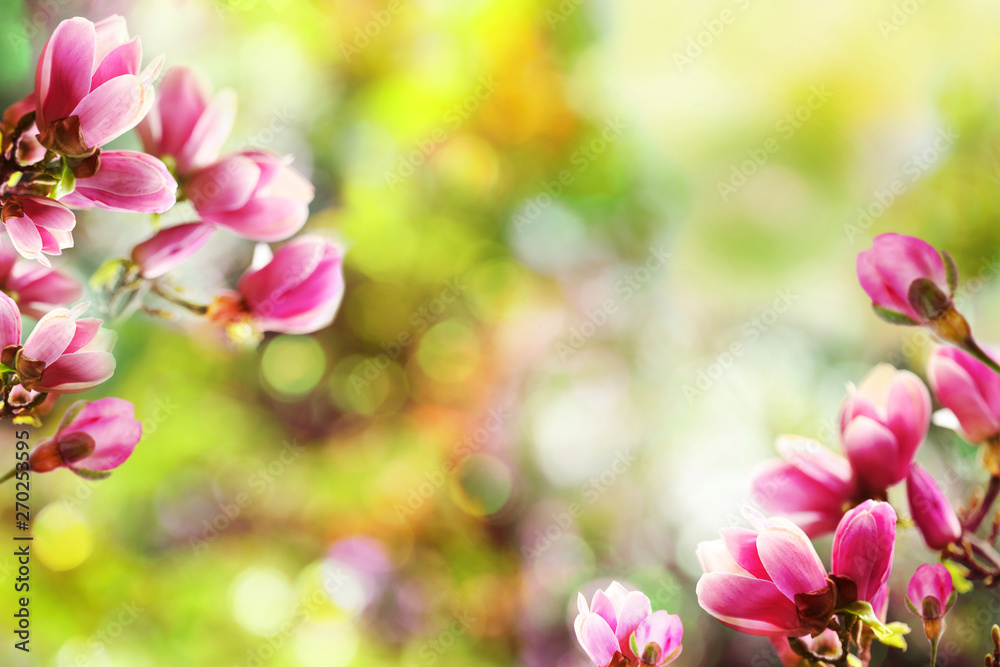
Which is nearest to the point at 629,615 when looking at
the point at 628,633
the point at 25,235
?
the point at 628,633

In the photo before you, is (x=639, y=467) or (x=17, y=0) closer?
(x=17, y=0)

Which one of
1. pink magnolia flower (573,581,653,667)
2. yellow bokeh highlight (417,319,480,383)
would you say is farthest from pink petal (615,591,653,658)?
yellow bokeh highlight (417,319,480,383)

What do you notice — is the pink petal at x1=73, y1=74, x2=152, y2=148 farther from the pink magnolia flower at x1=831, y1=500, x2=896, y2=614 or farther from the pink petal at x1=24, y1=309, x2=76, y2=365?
the pink magnolia flower at x1=831, y1=500, x2=896, y2=614

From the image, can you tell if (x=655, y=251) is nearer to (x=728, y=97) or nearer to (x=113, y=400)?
(x=728, y=97)

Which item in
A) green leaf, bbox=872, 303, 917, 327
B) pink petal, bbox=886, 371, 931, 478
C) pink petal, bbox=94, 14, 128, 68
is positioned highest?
green leaf, bbox=872, 303, 917, 327

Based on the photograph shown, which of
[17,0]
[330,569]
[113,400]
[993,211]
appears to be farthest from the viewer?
[330,569]

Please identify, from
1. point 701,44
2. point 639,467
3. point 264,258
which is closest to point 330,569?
point 639,467
